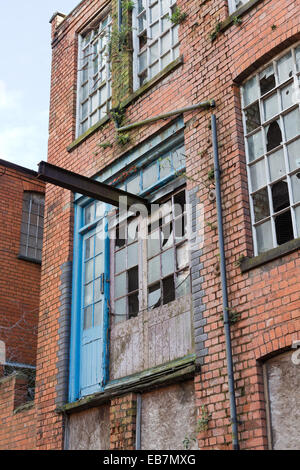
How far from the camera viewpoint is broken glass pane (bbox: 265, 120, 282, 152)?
7.14 metres

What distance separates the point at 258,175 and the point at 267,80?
120 cm

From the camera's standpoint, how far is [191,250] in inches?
301

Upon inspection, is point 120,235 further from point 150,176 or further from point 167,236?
point 167,236

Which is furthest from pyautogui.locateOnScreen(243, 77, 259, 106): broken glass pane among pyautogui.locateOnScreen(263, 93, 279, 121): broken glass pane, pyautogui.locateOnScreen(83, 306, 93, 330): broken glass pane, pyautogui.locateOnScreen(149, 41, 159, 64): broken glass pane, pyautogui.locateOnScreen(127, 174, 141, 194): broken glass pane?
pyautogui.locateOnScreen(83, 306, 93, 330): broken glass pane

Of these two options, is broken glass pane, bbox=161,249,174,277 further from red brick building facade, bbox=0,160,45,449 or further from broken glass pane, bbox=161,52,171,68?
red brick building facade, bbox=0,160,45,449

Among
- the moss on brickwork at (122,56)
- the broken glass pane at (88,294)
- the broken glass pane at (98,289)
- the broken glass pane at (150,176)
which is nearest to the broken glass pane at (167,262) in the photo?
the broken glass pane at (150,176)

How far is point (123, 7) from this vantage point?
10.8 meters

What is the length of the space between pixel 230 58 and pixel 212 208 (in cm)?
197

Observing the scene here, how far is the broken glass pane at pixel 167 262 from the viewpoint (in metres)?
8.17

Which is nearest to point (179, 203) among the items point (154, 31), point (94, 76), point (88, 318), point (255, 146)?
point (255, 146)

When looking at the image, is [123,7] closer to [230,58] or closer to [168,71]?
[168,71]

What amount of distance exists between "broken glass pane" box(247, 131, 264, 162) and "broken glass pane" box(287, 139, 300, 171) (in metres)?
0.44

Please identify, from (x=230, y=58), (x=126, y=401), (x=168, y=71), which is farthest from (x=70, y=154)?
(x=126, y=401)

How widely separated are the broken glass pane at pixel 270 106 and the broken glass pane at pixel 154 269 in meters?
2.38
